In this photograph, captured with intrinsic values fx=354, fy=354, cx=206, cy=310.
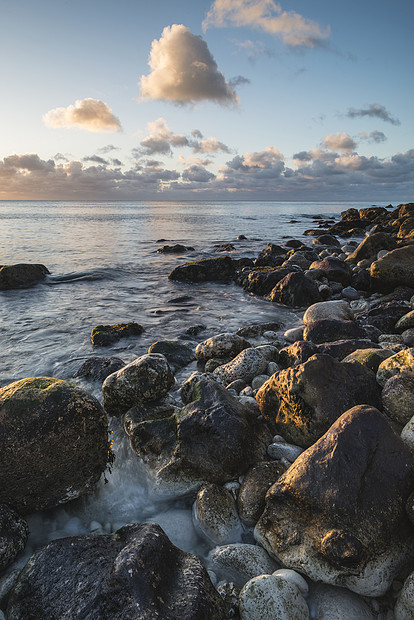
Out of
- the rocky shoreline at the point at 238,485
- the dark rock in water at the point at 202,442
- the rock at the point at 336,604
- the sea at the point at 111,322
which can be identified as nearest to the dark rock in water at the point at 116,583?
the rocky shoreline at the point at 238,485

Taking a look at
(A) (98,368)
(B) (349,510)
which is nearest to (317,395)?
(B) (349,510)

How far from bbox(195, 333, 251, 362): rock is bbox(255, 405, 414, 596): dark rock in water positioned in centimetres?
361

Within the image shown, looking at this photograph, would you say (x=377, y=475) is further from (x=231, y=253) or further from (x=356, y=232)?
(x=356, y=232)

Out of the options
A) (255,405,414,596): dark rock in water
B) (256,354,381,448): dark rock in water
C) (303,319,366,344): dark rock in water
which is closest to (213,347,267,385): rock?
(256,354,381,448): dark rock in water

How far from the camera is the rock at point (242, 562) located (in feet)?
9.45

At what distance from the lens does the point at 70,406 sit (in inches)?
143

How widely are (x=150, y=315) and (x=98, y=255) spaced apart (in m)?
12.7

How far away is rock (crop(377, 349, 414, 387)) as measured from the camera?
413 centimetres

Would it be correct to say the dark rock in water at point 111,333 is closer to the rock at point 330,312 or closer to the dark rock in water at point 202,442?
the dark rock in water at point 202,442

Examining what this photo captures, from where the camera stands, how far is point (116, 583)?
7.55 feet

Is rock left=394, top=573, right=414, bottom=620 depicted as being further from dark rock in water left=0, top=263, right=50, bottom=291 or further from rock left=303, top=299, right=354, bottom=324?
dark rock in water left=0, top=263, right=50, bottom=291

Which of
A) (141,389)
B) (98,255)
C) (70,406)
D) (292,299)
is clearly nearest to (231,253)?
(98,255)

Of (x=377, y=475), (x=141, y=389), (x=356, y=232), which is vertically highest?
(x=356, y=232)

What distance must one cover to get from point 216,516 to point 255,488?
1.49ft
